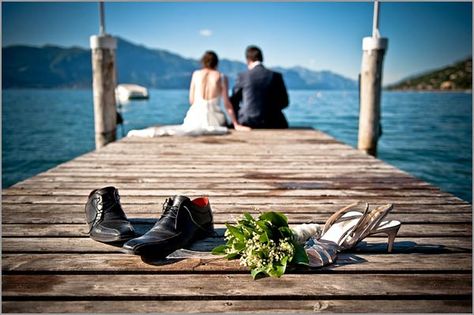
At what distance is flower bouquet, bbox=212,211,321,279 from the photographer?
6.39 feet

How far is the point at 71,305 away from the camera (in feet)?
5.67

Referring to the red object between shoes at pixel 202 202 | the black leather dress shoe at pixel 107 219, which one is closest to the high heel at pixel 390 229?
the red object between shoes at pixel 202 202

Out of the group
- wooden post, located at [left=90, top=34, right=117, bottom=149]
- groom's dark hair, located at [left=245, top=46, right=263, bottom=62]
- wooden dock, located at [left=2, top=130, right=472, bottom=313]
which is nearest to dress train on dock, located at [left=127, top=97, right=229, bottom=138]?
wooden post, located at [left=90, top=34, right=117, bottom=149]

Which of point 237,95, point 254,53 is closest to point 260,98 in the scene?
point 237,95

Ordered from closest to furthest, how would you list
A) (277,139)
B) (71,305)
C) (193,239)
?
(71,305) < (193,239) < (277,139)

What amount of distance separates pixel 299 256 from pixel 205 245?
0.60m

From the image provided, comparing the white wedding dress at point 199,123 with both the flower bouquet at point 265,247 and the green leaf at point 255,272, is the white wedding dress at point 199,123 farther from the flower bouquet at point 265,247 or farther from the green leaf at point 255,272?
the green leaf at point 255,272

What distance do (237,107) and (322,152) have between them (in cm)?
281

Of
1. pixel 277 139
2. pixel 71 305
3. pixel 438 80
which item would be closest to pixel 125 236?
pixel 71 305

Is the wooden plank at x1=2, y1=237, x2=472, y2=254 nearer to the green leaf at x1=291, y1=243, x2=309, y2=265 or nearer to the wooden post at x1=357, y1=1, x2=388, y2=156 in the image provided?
the green leaf at x1=291, y1=243, x2=309, y2=265

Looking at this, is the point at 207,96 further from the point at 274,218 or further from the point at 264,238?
the point at 264,238

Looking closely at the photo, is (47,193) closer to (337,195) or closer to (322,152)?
(337,195)

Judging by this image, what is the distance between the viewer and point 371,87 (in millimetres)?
6992

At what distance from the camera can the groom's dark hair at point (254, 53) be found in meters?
7.35
